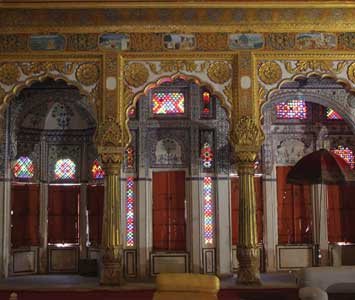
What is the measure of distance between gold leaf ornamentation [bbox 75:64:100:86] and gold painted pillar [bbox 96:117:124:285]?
84 cm

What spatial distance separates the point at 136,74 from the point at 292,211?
5426mm

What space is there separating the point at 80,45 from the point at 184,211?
4.67 m

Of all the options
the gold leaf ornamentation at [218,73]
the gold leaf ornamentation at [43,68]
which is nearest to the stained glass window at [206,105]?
the gold leaf ornamentation at [218,73]

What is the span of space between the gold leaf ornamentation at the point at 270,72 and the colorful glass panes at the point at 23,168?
6.03 m

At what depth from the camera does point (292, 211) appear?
49.1 feet

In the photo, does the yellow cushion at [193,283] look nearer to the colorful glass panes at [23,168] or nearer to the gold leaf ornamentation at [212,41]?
the gold leaf ornamentation at [212,41]

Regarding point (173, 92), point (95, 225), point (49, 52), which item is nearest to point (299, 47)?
point (173, 92)

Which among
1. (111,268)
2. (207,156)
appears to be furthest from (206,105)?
(111,268)

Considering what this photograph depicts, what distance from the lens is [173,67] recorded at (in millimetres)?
11859

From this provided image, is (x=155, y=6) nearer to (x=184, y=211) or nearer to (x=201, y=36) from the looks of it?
(x=201, y=36)

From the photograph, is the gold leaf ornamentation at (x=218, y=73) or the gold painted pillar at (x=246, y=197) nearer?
the gold painted pillar at (x=246, y=197)

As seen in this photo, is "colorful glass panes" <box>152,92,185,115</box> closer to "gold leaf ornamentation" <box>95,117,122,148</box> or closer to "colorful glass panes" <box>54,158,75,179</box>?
"colorful glass panes" <box>54,158,75,179</box>

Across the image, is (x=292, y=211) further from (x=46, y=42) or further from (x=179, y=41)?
(x=46, y=42)

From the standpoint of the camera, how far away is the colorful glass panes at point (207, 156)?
47.7 feet
